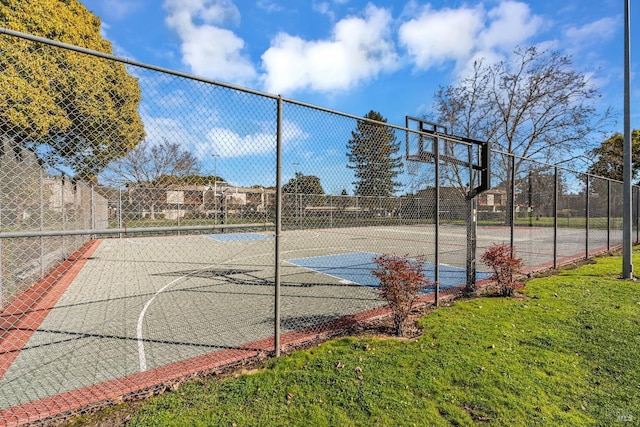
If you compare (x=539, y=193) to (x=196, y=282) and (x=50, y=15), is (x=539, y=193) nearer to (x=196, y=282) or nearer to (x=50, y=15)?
(x=196, y=282)

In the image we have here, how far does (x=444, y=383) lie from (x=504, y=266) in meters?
3.80

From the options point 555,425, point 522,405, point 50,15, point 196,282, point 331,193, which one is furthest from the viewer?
point 50,15

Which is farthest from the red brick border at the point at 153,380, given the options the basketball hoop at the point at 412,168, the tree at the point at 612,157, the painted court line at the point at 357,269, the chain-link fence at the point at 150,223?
the tree at the point at 612,157

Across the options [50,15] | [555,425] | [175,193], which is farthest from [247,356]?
[50,15]

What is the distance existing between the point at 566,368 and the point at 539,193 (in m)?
7.77

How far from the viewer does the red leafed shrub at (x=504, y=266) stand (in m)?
5.86

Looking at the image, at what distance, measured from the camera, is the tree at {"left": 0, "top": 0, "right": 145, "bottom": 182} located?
3.08 m

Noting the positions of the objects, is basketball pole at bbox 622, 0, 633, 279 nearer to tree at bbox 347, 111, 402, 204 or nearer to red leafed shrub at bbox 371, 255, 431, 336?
tree at bbox 347, 111, 402, 204

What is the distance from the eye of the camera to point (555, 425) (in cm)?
239

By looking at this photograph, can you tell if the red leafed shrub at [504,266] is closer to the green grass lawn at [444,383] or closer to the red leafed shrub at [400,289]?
the green grass lawn at [444,383]

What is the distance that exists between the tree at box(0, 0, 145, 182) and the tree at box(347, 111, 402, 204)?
292cm

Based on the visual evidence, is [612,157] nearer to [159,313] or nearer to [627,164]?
[627,164]

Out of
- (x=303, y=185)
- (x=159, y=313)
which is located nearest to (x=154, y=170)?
(x=303, y=185)

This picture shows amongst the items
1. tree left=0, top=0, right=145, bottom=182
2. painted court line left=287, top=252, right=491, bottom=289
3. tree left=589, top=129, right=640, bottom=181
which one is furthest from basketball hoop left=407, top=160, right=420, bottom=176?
tree left=589, top=129, right=640, bottom=181
